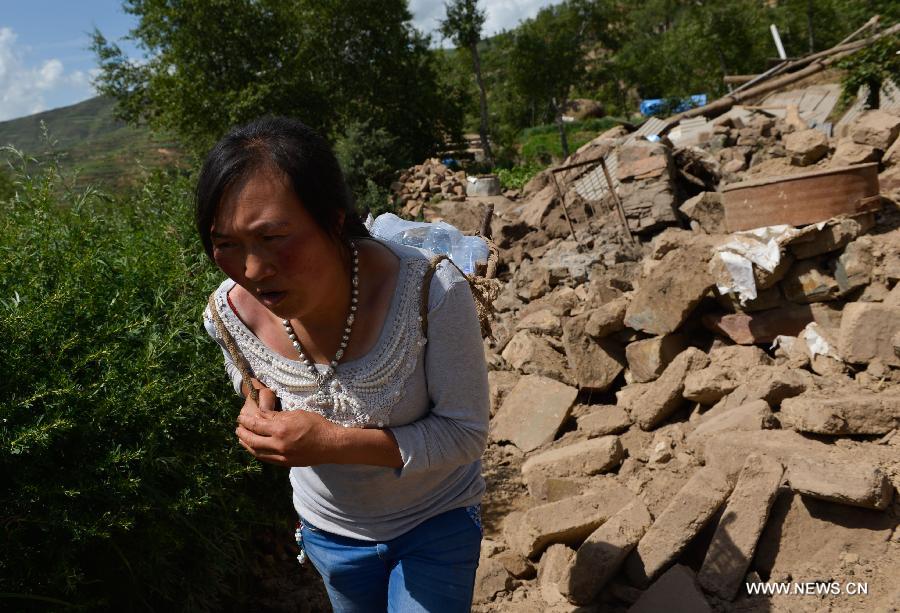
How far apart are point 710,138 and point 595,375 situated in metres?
6.93

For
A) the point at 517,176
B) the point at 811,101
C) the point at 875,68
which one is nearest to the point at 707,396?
the point at 875,68

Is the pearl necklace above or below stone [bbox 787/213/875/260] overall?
above

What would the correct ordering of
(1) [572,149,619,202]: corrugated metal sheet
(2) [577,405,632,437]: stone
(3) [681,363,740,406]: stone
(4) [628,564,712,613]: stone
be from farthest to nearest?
(1) [572,149,619,202]: corrugated metal sheet, (2) [577,405,632,437]: stone, (3) [681,363,740,406]: stone, (4) [628,564,712,613]: stone

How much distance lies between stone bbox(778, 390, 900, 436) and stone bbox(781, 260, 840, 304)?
170 centimetres

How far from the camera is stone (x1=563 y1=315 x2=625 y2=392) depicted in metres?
5.60

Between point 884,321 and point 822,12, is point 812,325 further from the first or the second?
point 822,12

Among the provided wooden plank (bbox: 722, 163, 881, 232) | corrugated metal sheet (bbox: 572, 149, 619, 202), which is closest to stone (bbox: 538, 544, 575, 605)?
wooden plank (bbox: 722, 163, 881, 232)

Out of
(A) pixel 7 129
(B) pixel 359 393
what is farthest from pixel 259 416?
(A) pixel 7 129

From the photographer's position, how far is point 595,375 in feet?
18.4

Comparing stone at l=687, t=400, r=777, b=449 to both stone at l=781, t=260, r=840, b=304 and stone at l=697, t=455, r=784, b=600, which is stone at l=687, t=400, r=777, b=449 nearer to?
stone at l=697, t=455, r=784, b=600

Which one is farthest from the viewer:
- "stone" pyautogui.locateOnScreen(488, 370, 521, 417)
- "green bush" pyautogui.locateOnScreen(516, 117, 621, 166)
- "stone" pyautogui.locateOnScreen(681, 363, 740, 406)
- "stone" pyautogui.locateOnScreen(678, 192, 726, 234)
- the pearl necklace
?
"green bush" pyautogui.locateOnScreen(516, 117, 621, 166)

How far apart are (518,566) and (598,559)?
0.56 metres

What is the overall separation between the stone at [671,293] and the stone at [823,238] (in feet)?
2.11

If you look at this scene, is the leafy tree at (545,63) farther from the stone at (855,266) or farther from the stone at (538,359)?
the stone at (855,266)
